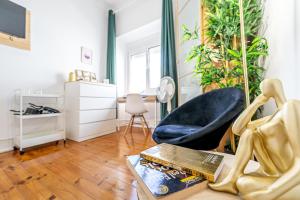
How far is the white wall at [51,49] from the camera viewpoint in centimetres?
232

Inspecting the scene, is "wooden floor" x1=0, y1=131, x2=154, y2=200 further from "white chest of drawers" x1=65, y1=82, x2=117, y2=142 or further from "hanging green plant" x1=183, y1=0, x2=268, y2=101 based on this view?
"hanging green plant" x1=183, y1=0, x2=268, y2=101

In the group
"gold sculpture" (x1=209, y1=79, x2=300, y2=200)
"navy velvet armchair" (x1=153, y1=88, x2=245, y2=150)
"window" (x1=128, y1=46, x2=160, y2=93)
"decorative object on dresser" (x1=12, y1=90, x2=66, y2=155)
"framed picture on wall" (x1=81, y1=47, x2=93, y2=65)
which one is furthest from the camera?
"window" (x1=128, y1=46, x2=160, y2=93)

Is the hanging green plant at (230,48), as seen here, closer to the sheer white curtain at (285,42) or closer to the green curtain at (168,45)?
the sheer white curtain at (285,42)

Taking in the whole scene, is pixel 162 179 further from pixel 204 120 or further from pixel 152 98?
pixel 152 98

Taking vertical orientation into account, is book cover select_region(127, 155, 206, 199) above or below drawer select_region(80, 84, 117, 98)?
below

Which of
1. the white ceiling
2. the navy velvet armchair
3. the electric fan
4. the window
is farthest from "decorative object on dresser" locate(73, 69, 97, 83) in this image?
the navy velvet armchair

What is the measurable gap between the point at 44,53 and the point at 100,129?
1.75 meters

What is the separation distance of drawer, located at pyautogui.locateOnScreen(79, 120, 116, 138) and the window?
1.37 meters

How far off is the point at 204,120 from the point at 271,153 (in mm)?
1240

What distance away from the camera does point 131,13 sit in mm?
3896

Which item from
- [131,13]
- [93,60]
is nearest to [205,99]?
[93,60]

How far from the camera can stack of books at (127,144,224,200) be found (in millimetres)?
445

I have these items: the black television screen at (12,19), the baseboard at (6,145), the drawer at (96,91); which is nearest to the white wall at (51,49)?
the baseboard at (6,145)

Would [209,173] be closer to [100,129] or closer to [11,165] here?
[11,165]
